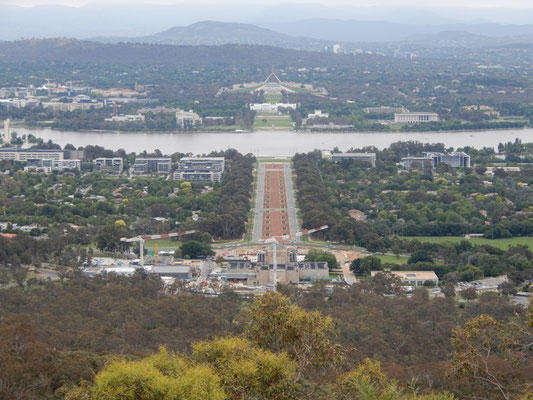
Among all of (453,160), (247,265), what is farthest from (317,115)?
(247,265)

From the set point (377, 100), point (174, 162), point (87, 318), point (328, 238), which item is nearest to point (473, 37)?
point (377, 100)

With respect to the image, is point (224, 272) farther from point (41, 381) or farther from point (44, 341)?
point (41, 381)

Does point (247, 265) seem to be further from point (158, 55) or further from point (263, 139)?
point (158, 55)

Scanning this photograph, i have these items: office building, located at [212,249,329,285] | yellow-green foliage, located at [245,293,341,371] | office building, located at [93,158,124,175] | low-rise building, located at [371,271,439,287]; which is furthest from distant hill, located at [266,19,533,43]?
yellow-green foliage, located at [245,293,341,371]

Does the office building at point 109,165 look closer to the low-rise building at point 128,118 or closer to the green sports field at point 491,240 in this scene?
the green sports field at point 491,240

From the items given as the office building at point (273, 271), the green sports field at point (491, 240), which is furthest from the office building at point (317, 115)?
the office building at point (273, 271)

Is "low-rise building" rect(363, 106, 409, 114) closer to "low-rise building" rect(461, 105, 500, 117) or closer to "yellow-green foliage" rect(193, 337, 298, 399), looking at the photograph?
"low-rise building" rect(461, 105, 500, 117)
